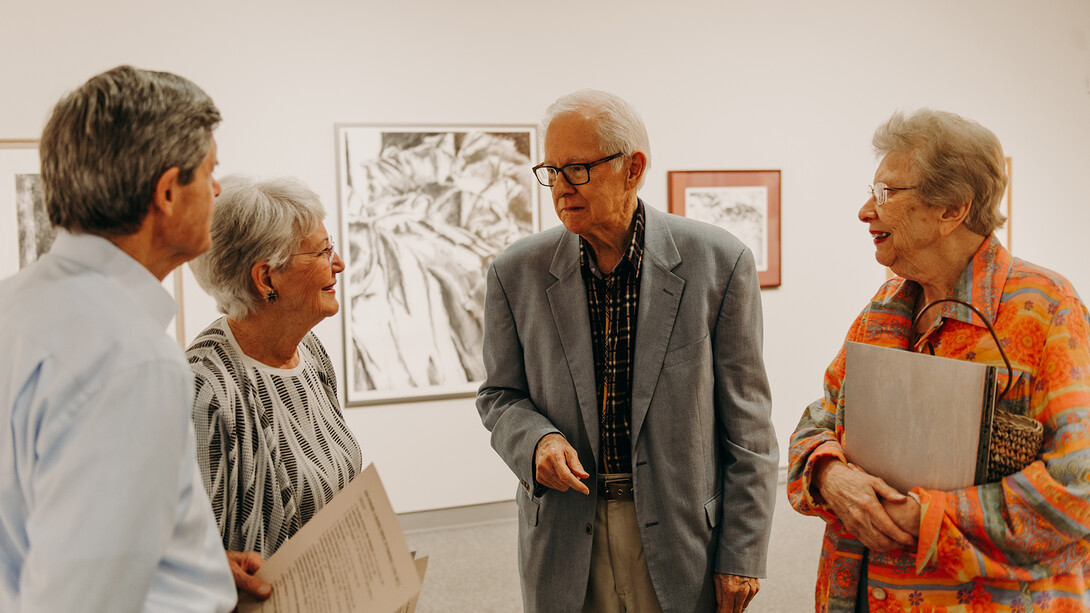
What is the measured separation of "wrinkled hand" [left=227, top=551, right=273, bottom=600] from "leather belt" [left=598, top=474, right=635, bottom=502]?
2.50 ft

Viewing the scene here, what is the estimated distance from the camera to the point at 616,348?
177cm

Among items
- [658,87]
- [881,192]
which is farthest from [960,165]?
[658,87]

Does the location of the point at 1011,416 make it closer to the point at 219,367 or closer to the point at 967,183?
the point at 967,183

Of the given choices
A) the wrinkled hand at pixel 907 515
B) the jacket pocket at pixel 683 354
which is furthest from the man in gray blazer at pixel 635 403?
the wrinkled hand at pixel 907 515

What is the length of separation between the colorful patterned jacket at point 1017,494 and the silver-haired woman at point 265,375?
105cm

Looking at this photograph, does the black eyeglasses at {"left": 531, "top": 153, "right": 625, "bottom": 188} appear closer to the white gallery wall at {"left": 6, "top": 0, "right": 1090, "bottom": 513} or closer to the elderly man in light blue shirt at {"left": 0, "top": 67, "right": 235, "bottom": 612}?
the elderly man in light blue shirt at {"left": 0, "top": 67, "right": 235, "bottom": 612}

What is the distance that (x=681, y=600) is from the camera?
1.71 m

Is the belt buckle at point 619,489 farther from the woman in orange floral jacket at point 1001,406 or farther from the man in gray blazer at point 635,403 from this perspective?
the woman in orange floral jacket at point 1001,406

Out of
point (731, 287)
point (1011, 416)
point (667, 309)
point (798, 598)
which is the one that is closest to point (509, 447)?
point (667, 309)

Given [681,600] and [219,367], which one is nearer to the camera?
[219,367]

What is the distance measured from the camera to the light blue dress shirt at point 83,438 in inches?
30.8

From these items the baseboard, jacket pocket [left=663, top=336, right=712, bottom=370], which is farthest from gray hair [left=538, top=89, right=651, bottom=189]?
the baseboard

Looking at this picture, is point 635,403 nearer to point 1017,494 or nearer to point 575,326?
point 575,326

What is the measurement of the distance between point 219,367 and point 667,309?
96 centimetres
